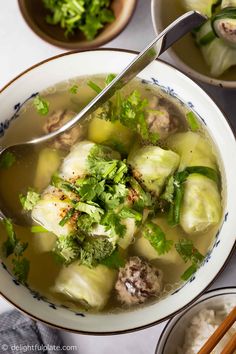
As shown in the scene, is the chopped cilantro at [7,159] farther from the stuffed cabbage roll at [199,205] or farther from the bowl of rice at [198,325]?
the bowl of rice at [198,325]

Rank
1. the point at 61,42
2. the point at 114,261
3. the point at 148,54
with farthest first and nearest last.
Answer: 1. the point at 61,42
2. the point at 114,261
3. the point at 148,54

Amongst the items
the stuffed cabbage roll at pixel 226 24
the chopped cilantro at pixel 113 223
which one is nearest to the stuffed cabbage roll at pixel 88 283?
the chopped cilantro at pixel 113 223

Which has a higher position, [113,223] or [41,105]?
[41,105]

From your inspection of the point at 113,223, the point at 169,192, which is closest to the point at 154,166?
the point at 169,192

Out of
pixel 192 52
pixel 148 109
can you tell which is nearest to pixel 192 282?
pixel 148 109

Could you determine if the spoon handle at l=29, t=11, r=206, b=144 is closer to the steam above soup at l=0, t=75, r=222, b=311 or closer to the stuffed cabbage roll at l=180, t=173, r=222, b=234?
the steam above soup at l=0, t=75, r=222, b=311

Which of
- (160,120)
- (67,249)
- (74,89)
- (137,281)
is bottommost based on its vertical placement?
(137,281)

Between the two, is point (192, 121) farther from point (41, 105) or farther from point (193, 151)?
point (41, 105)
